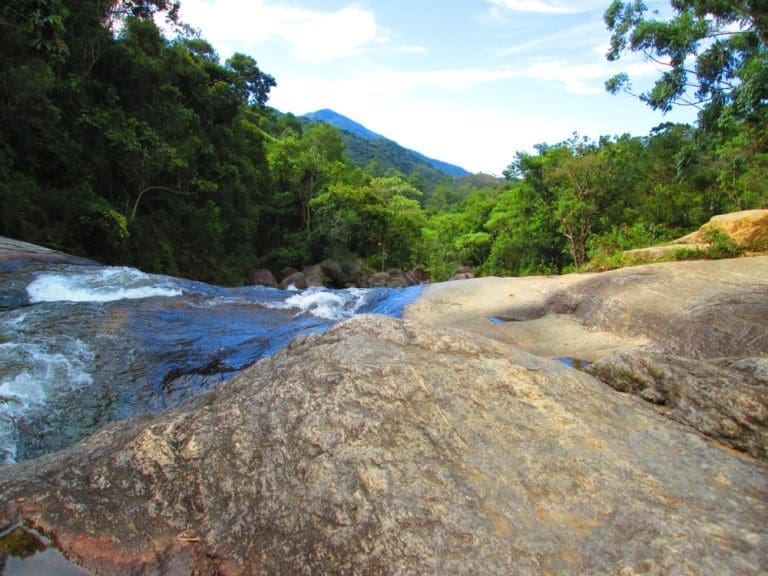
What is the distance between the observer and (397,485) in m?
2.61

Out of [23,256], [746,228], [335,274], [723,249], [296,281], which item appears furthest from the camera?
[335,274]

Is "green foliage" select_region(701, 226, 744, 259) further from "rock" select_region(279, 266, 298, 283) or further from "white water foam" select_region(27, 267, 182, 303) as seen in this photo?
"rock" select_region(279, 266, 298, 283)

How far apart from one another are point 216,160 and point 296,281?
8435 mm

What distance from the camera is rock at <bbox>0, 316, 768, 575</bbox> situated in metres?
2.30

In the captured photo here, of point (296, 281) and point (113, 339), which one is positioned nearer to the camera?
point (113, 339)

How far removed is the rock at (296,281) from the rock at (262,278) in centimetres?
61

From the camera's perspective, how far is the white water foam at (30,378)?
17.2 ft

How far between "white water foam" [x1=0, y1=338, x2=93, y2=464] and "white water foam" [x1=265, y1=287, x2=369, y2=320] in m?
6.22

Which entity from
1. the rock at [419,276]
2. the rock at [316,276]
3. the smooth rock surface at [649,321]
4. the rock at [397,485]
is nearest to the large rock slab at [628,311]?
the smooth rock surface at [649,321]

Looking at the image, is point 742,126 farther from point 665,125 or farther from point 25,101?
point 665,125

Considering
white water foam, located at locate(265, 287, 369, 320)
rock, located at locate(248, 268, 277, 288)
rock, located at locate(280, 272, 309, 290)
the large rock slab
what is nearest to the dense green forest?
rock, located at locate(248, 268, 277, 288)

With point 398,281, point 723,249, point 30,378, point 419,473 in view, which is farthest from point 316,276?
point 419,473

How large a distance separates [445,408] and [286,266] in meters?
29.5

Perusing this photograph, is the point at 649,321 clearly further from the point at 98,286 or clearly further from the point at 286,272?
Answer: the point at 286,272
